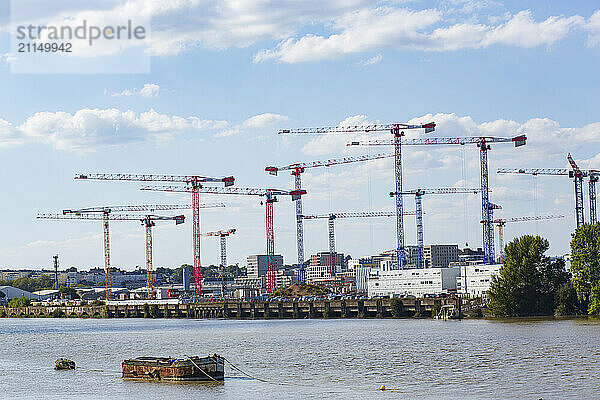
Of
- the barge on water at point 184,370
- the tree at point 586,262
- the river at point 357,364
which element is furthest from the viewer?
the tree at point 586,262

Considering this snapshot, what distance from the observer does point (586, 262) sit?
133 m

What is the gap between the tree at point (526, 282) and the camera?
141 metres

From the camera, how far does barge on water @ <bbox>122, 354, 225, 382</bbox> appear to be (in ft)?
221

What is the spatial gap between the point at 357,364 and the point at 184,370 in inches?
662

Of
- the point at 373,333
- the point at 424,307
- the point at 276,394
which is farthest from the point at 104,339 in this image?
the point at 276,394

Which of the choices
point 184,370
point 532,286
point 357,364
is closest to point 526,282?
point 532,286

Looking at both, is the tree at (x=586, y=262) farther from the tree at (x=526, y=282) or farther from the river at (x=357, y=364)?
the river at (x=357, y=364)

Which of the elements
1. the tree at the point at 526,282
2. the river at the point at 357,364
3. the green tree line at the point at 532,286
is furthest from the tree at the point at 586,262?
the river at the point at 357,364

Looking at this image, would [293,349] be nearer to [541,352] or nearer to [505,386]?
[541,352]

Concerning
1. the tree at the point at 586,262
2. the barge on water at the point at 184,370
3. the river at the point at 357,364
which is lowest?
the river at the point at 357,364

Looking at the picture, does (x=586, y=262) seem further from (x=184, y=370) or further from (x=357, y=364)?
(x=184, y=370)

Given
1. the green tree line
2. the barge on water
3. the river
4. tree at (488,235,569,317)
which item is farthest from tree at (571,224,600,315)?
the barge on water

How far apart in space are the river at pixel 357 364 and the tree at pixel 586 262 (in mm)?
8818

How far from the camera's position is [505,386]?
60250mm
